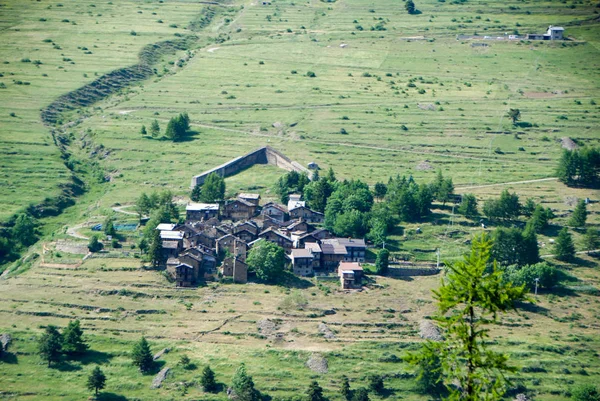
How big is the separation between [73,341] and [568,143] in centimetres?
8850

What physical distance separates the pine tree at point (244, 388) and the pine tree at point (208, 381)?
1.83 meters

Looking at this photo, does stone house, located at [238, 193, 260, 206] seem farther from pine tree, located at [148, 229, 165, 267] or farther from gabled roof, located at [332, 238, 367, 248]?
pine tree, located at [148, 229, 165, 267]

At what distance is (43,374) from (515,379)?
4244 cm

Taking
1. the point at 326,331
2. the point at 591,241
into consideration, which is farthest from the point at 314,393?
the point at 591,241

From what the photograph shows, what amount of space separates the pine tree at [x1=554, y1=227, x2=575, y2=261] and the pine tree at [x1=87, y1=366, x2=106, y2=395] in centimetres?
5300

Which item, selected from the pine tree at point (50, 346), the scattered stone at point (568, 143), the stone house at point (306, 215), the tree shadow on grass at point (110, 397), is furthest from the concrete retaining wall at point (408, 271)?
the scattered stone at point (568, 143)

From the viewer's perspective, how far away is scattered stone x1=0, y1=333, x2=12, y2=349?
261 ft

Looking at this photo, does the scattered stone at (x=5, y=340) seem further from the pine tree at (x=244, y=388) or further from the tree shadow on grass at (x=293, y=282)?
the tree shadow on grass at (x=293, y=282)

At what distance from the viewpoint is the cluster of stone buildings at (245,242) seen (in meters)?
92.4

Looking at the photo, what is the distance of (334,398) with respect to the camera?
239 ft

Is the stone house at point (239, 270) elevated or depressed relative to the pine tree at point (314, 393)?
elevated

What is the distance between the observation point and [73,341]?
78562mm

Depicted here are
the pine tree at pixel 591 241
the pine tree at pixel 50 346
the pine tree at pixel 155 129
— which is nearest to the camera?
the pine tree at pixel 50 346

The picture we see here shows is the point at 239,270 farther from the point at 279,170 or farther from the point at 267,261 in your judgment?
the point at 279,170
